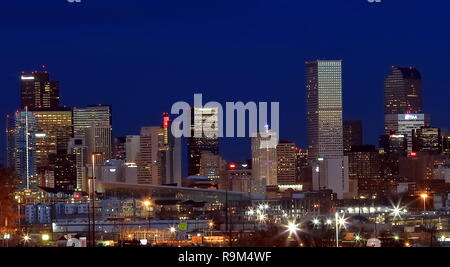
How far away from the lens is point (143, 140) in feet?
277

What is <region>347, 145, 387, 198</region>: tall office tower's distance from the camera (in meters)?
85.2

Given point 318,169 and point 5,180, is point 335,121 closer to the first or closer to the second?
point 318,169

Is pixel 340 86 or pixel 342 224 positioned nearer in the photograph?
pixel 342 224

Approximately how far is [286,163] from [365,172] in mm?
6556

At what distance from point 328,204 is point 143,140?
1982 cm

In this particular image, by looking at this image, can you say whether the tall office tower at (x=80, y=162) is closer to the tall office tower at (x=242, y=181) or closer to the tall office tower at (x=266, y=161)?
the tall office tower at (x=242, y=181)

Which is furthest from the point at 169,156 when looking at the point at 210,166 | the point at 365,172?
the point at 365,172

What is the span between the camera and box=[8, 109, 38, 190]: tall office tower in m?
76.2

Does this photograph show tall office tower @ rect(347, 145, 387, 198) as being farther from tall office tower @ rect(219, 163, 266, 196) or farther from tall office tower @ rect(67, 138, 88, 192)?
tall office tower @ rect(67, 138, 88, 192)

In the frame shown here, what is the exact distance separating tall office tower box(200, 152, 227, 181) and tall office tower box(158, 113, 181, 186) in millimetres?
1825

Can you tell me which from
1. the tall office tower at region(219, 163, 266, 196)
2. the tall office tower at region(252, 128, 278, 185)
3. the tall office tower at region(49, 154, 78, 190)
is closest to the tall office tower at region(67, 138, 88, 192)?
the tall office tower at region(49, 154, 78, 190)

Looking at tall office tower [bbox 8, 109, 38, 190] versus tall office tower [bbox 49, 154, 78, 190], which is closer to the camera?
tall office tower [bbox 8, 109, 38, 190]
